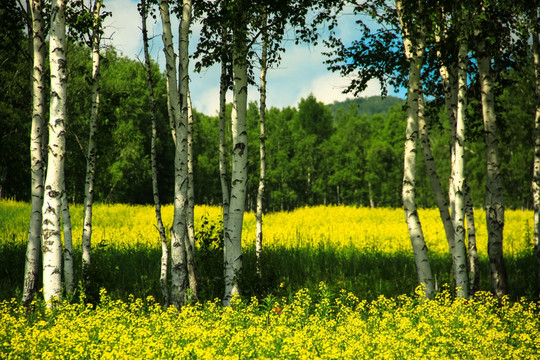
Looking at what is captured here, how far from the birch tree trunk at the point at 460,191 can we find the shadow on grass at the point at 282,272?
2604 millimetres

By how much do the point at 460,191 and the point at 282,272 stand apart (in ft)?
17.7

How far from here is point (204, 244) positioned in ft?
36.4

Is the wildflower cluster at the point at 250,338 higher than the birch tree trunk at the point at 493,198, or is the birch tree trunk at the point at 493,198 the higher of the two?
the birch tree trunk at the point at 493,198

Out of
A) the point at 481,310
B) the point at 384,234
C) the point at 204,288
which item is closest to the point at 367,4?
the point at 481,310

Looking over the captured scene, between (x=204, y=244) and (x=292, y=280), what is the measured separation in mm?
2548

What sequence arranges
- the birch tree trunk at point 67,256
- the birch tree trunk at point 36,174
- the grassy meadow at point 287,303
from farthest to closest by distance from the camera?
the birch tree trunk at point 67,256 → the birch tree trunk at point 36,174 → the grassy meadow at point 287,303

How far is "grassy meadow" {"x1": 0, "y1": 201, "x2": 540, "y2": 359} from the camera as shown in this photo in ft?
17.1

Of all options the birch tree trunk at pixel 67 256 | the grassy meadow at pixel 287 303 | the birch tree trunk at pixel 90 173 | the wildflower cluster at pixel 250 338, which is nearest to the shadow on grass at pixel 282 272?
the grassy meadow at pixel 287 303

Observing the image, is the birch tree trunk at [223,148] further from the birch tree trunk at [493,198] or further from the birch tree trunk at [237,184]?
the birch tree trunk at [493,198]

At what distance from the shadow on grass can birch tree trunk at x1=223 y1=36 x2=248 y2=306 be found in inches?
37.0

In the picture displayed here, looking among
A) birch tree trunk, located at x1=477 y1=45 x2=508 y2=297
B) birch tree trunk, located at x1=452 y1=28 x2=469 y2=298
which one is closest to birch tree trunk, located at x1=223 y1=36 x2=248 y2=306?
birch tree trunk, located at x1=452 y1=28 x2=469 y2=298

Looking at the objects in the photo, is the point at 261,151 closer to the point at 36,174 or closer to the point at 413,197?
the point at 413,197

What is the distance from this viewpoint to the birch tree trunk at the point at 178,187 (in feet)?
26.1

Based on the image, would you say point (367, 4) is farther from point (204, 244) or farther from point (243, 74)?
point (204, 244)
